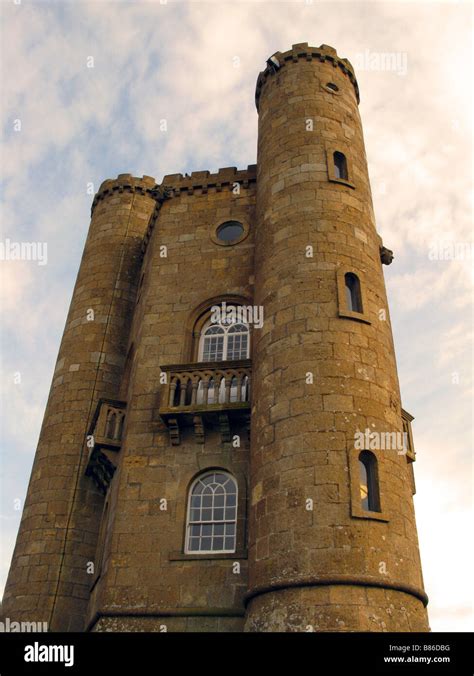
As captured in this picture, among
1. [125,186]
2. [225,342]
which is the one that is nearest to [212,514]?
[225,342]

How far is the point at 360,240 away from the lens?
1625 cm

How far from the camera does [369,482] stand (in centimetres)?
1270

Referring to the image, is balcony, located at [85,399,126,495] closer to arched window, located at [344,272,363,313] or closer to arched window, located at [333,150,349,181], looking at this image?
arched window, located at [344,272,363,313]

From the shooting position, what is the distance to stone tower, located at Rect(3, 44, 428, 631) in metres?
12.0

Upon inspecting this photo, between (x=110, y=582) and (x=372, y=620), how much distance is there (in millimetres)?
6061

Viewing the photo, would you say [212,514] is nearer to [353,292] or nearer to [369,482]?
[369,482]

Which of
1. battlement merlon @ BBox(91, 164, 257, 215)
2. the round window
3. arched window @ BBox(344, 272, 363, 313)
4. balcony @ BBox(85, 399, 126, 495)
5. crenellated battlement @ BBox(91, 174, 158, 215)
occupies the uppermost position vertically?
crenellated battlement @ BBox(91, 174, 158, 215)

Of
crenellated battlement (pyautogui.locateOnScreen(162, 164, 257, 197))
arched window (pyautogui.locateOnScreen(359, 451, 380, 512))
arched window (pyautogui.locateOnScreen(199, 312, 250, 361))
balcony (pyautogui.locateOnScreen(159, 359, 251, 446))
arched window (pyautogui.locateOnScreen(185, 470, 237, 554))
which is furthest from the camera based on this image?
crenellated battlement (pyautogui.locateOnScreen(162, 164, 257, 197))

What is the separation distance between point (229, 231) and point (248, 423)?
708 centimetres

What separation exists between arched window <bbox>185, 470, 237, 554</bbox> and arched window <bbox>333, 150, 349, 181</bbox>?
28.4ft

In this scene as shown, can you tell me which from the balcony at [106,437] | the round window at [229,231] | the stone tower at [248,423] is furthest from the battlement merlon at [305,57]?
the balcony at [106,437]

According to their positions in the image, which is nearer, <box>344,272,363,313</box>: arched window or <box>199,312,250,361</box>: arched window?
<box>344,272,363,313</box>: arched window

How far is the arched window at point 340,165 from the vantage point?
17.6m

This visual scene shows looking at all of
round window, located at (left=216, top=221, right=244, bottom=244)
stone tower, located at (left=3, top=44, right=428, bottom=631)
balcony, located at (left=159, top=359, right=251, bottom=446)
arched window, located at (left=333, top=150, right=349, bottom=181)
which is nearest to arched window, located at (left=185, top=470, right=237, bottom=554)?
stone tower, located at (left=3, top=44, right=428, bottom=631)
